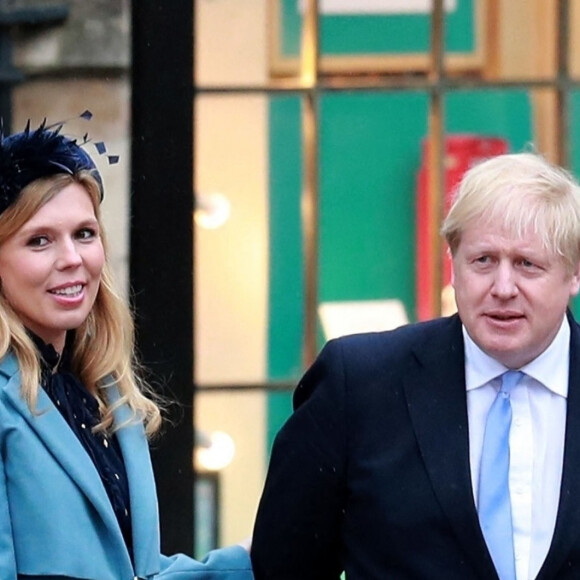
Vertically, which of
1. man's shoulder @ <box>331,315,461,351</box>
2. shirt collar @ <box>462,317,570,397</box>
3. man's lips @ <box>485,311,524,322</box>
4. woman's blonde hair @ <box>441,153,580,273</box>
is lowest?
shirt collar @ <box>462,317,570,397</box>

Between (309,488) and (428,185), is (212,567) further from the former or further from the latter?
(428,185)

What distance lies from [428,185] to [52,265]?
9.44 ft

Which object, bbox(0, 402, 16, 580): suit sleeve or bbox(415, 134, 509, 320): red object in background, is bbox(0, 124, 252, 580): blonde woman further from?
bbox(415, 134, 509, 320): red object in background

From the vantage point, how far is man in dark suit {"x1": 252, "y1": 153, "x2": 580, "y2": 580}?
3848mm

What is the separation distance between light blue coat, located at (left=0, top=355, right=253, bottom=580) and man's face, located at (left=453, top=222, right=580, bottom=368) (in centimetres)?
85

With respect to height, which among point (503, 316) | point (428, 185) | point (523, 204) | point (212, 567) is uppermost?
point (428, 185)

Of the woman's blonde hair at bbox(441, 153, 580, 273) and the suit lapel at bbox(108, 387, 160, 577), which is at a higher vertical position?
the woman's blonde hair at bbox(441, 153, 580, 273)

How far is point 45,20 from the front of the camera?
20.5ft

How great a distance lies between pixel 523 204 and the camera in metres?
3.85

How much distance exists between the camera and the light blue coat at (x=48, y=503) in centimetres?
362

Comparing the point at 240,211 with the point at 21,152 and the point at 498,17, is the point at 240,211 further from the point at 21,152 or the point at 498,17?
the point at 21,152

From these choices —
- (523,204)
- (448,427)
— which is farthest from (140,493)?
(523,204)

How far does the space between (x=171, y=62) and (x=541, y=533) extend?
113 inches

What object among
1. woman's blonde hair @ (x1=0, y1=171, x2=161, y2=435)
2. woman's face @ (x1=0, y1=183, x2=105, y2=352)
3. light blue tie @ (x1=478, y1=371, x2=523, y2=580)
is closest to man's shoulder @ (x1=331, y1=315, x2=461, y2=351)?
light blue tie @ (x1=478, y1=371, x2=523, y2=580)
